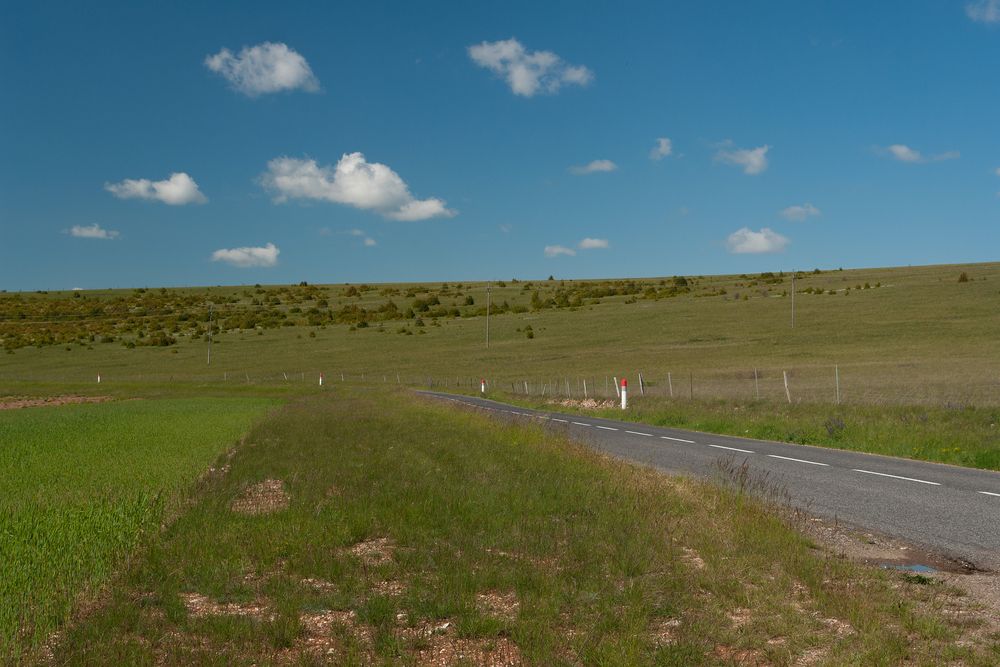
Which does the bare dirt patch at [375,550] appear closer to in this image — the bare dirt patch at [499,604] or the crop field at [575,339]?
the bare dirt patch at [499,604]

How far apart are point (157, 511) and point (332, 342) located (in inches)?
3917

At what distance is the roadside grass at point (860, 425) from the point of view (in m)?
18.5

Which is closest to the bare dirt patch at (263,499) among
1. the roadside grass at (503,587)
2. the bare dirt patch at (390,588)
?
the roadside grass at (503,587)

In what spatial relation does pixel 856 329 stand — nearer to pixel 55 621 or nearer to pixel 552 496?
pixel 552 496

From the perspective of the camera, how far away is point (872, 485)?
44.9 feet

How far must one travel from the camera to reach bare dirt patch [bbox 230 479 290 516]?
412 inches

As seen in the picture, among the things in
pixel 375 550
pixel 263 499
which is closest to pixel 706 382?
pixel 263 499

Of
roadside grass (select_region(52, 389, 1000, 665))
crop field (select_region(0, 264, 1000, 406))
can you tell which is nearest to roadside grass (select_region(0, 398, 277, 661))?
roadside grass (select_region(52, 389, 1000, 665))

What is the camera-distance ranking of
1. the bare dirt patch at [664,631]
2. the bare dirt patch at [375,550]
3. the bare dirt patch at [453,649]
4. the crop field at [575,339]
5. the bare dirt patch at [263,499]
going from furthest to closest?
the crop field at [575,339]
the bare dirt patch at [263,499]
the bare dirt patch at [375,550]
the bare dirt patch at [664,631]
the bare dirt patch at [453,649]

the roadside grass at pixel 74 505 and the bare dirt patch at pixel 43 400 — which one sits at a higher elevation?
the roadside grass at pixel 74 505

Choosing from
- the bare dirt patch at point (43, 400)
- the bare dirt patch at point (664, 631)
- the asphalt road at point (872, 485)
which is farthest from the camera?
the bare dirt patch at point (43, 400)

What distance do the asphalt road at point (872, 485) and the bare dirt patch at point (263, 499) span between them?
726cm

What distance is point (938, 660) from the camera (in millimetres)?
5410

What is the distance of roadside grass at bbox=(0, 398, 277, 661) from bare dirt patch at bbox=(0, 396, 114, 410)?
2759 cm
